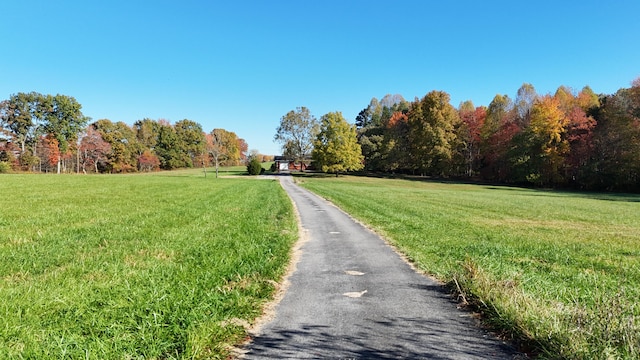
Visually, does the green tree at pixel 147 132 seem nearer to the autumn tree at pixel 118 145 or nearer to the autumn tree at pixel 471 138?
the autumn tree at pixel 118 145

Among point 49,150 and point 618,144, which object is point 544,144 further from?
point 49,150

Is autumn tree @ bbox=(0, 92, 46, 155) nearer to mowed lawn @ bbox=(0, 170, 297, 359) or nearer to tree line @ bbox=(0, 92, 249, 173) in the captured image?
tree line @ bbox=(0, 92, 249, 173)

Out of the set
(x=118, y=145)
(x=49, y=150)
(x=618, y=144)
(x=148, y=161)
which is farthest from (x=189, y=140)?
(x=618, y=144)

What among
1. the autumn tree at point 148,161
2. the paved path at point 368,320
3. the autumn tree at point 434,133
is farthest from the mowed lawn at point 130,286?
the autumn tree at point 148,161

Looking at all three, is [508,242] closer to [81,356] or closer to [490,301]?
[490,301]

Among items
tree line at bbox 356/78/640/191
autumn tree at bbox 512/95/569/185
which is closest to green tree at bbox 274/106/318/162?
tree line at bbox 356/78/640/191

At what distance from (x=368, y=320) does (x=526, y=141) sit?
5930 centimetres

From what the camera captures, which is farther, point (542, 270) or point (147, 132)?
point (147, 132)

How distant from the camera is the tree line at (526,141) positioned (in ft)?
162

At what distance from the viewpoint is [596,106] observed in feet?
181

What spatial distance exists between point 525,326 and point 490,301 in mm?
764

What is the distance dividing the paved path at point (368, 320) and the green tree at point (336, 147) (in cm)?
5427

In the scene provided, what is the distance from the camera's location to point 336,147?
6178 centimetres

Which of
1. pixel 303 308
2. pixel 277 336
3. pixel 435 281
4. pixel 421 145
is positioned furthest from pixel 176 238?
pixel 421 145
